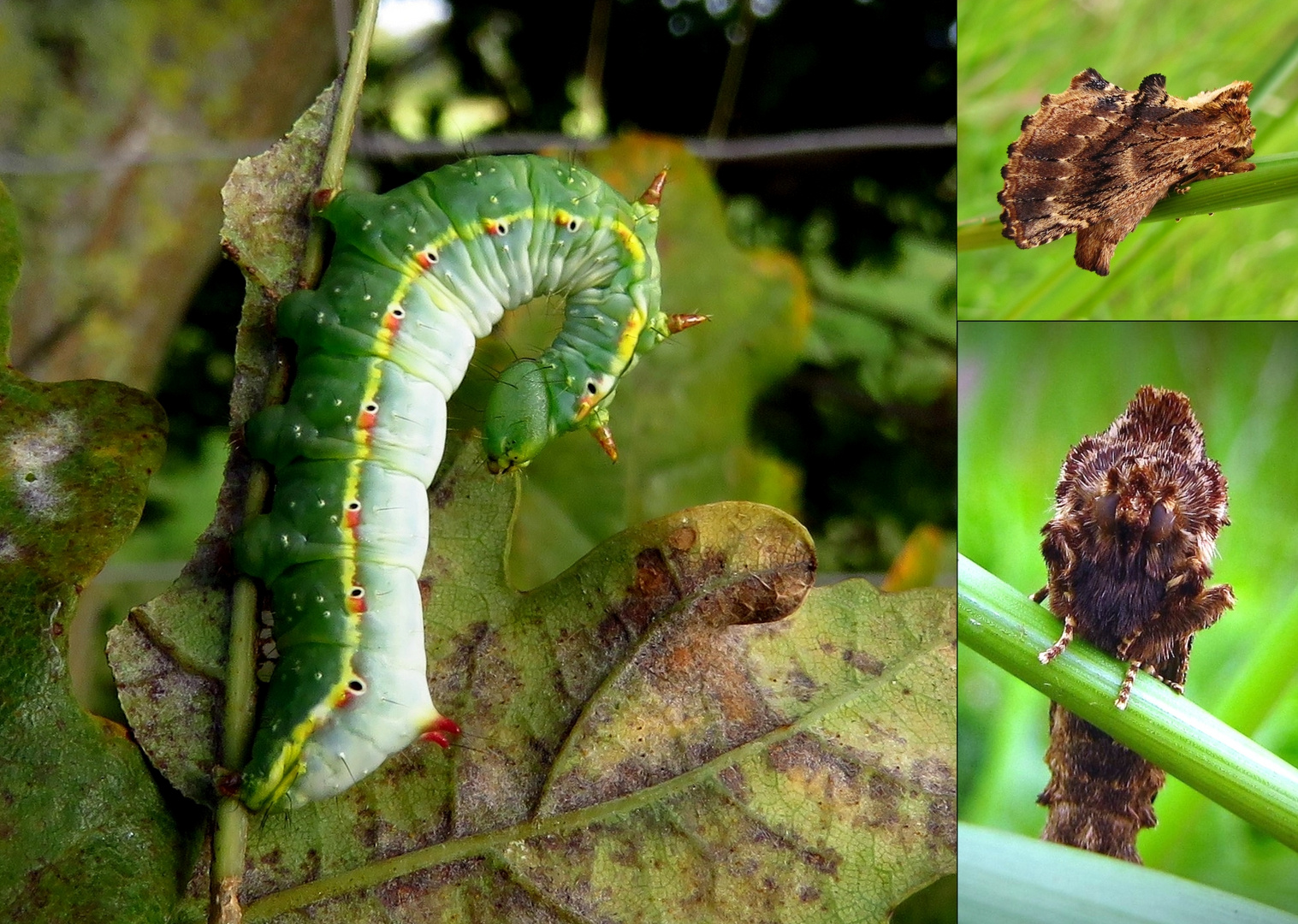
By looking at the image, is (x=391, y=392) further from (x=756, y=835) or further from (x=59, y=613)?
(x=756, y=835)

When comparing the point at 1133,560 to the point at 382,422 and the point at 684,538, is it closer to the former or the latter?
the point at 684,538

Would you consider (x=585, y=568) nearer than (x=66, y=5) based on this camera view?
Yes

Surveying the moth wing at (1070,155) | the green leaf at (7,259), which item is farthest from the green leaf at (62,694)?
the moth wing at (1070,155)

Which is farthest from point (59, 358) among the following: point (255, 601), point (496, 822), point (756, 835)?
point (756, 835)

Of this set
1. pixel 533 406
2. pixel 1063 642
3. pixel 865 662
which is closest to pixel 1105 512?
pixel 1063 642

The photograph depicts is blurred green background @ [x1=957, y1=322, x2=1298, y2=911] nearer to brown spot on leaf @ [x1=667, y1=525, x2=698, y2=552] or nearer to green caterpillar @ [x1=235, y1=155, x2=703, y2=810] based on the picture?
brown spot on leaf @ [x1=667, y1=525, x2=698, y2=552]
